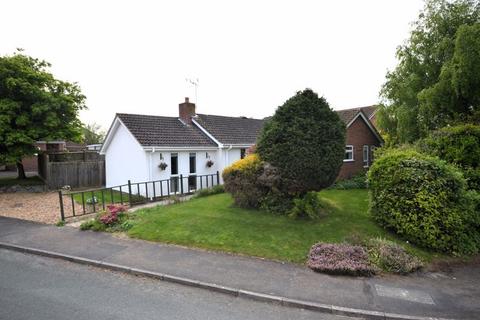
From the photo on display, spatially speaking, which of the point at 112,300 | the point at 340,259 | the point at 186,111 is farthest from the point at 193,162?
the point at 112,300

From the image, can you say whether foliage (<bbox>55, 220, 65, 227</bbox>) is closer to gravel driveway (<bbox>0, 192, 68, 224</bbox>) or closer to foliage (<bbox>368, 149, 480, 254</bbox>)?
gravel driveway (<bbox>0, 192, 68, 224</bbox>)

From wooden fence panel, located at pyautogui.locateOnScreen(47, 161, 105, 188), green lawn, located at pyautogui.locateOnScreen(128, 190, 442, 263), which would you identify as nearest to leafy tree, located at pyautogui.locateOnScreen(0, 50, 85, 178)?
wooden fence panel, located at pyautogui.locateOnScreen(47, 161, 105, 188)

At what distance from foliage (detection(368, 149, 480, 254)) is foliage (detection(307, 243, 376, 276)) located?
184cm

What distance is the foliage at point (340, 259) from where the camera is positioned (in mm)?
5988

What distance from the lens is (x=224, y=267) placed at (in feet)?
20.4

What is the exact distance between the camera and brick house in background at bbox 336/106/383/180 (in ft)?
61.6

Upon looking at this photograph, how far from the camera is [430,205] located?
7.30 m

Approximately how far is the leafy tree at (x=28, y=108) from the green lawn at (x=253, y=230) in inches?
407

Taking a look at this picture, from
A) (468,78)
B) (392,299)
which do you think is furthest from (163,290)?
(468,78)

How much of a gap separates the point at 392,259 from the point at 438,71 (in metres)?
10.5

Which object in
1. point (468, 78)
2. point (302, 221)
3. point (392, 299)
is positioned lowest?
point (392, 299)

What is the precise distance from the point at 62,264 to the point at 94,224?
2657mm

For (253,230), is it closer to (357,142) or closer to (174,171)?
(174,171)

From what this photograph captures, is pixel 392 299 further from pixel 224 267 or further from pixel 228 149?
pixel 228 149
